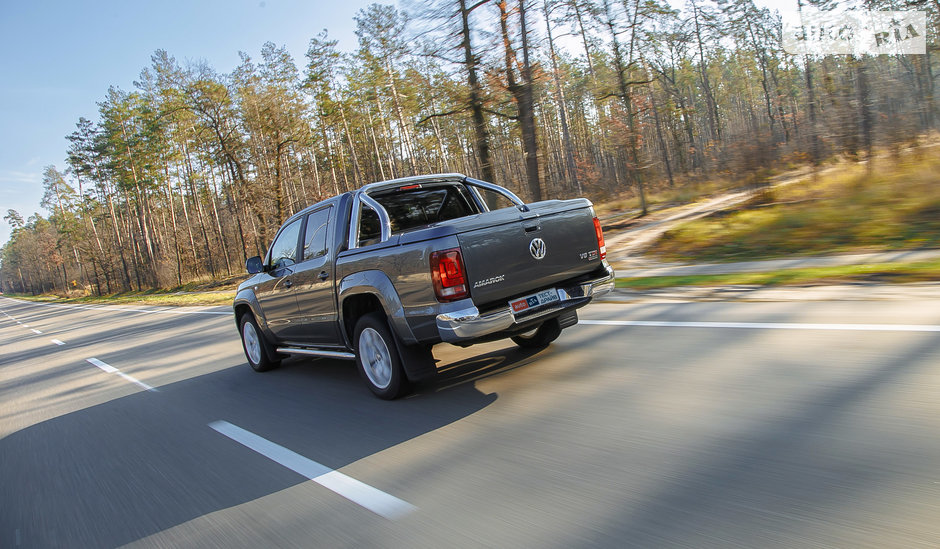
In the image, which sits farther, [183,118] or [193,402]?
[183,118]

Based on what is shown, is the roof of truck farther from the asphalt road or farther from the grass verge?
the grass verge

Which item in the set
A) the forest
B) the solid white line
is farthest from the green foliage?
the solid white line

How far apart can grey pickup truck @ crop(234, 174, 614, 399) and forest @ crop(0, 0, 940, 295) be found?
8.59 meters

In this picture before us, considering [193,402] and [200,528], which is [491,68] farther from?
[200,528]

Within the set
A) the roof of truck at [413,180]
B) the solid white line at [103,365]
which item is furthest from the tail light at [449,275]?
the solid white line at [103,365]

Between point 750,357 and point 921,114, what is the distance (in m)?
15.3

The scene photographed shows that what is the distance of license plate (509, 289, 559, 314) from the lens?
15.3 feet

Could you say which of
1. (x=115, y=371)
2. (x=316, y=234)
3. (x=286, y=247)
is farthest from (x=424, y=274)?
(x=115, y=371)

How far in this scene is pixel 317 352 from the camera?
6336mm

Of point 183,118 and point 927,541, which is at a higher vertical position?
point 183,118

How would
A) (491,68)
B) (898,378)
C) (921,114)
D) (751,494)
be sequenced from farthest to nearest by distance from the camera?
1. (921,114)
2. (491,68)
3. (898,378)
4. (751,494)

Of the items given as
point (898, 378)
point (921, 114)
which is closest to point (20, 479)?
point (898, 378)

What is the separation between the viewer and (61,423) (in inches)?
258

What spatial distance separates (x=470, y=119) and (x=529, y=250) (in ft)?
38.0
